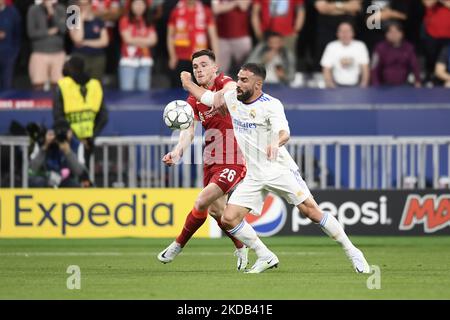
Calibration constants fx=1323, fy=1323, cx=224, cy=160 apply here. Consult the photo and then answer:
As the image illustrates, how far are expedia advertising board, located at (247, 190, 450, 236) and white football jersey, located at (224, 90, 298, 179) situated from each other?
20.0 ft

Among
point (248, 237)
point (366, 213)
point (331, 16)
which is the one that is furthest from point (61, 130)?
point (248, 237)

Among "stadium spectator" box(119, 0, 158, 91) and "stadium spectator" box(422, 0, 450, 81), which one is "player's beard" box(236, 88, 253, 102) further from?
"stadium spectator" box(422, 0, 450, 81)

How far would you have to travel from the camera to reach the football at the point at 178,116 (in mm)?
14914

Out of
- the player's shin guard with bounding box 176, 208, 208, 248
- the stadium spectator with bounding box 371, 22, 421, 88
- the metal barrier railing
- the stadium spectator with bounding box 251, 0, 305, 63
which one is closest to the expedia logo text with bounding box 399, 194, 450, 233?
the metal barrier railing

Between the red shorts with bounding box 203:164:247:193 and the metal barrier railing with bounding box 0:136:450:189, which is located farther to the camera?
the metal barrier railing with bounding box 0:136:450:189

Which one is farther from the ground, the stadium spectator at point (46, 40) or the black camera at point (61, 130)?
the stadium spectator at point (46, 40)

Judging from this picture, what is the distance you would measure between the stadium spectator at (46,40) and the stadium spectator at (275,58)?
339 cm

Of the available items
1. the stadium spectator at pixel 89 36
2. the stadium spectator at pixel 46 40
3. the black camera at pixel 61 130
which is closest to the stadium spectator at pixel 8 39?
the stadium spectator at pixel 46 40

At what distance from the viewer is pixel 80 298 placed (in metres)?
11.7

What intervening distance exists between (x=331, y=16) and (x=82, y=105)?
5284mm

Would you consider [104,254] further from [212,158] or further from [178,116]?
[178,116]

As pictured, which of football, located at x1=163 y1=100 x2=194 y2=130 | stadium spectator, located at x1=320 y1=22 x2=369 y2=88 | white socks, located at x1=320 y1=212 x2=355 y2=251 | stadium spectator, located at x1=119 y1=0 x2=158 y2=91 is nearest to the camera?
white socks, located at x1=320 y1=212 x2=355 y2=251

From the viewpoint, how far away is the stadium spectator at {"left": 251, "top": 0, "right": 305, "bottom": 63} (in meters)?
23.6

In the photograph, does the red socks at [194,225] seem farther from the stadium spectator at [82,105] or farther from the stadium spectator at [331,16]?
the stadium spectator at [331,16]
